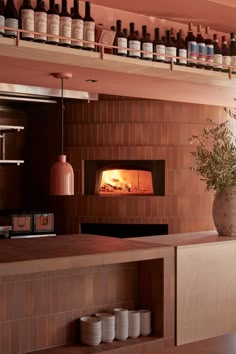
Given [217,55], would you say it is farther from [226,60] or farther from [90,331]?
[90,331]

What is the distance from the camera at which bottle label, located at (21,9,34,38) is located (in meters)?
3.88

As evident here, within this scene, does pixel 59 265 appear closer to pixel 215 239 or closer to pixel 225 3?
pixel 215 239

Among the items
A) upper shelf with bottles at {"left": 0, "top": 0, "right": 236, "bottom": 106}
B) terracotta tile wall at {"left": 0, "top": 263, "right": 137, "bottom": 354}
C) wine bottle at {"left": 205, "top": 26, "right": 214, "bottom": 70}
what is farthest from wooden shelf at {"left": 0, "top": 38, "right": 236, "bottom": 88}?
terracotta tile wall at {"left": 0, "top": 263, "right": 137, "bottom": 354}

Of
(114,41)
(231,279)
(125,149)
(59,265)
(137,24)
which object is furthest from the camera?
(125,149)

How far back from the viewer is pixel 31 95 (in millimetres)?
5285

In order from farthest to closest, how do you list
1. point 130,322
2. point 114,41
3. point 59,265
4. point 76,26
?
point 114,41, point 76,26, point 130,322, point 59,265

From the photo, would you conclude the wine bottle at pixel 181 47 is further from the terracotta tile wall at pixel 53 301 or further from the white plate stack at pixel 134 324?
the white plate stack at pixel 134 324

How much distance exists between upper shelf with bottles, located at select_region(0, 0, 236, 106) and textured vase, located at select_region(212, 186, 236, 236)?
1.03m

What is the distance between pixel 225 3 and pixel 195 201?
250 cm

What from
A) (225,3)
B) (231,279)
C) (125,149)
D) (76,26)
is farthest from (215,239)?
(125,149)

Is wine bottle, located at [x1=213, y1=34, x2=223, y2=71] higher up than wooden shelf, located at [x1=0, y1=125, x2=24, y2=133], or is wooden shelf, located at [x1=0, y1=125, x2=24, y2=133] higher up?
wine bottle, located at [x1=213, y1=34, x2=223, y2=71]

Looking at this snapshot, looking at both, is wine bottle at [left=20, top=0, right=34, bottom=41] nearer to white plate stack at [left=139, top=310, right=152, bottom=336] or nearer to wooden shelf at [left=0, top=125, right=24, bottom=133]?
wooden shelf at [left=0, top=125, right=24, bottom=133]

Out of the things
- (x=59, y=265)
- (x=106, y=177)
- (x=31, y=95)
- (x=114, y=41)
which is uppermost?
(x=114, y=41)

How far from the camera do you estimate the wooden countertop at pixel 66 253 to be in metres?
2.79
